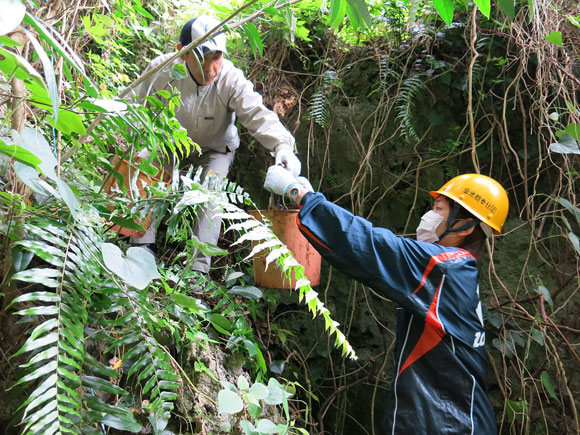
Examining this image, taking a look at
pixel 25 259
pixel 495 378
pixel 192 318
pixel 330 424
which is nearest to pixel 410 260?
pixel 192 318

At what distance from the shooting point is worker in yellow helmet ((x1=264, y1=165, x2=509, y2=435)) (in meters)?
1.93

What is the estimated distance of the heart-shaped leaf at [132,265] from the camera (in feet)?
3.99

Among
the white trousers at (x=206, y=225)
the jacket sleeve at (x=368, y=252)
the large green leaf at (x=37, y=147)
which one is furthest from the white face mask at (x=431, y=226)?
the large green leaf at (x=37, y=147)

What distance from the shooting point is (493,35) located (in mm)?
3000

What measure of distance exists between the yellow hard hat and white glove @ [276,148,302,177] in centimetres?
71

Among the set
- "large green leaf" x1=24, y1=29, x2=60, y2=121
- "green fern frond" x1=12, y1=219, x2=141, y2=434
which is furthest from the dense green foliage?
"large green leaf" x1=24, y1=29, x2=60, y2=121

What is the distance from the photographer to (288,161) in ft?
8.25

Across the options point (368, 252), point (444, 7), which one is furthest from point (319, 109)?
point (444, 7)

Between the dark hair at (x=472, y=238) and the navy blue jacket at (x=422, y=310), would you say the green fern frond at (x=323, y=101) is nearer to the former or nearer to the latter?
the dark hair at (x=472, y=238)

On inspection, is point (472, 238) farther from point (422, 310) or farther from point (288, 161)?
point (288, 161)

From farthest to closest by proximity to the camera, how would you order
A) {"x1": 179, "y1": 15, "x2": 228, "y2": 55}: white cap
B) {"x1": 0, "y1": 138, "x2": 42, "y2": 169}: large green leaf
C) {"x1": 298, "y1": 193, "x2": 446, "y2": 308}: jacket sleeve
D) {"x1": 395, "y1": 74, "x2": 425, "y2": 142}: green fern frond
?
1. {"x1": 395, "y1": 74, "x2": 425, "y2": 142}: green fern frond
2. {"x1": 179, "y1": 15, "x2": 228, "y2": 55}: white cap
3. {"x1": 298, "y1": 193, "x2": 446, "y2": 308}: jacket sleeve
4. {"x1": 0, "y1": 138, "x2": 42, "y2": 169}: large green leaf

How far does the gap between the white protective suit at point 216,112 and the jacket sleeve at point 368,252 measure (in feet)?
2.86

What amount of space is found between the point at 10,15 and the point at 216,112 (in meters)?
2.31

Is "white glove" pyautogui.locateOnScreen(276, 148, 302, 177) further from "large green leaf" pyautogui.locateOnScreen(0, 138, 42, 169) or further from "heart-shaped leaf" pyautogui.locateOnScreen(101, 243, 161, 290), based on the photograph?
"large green leaf" pyautogui.locateOnScreen(0, 138, 42, 169)
